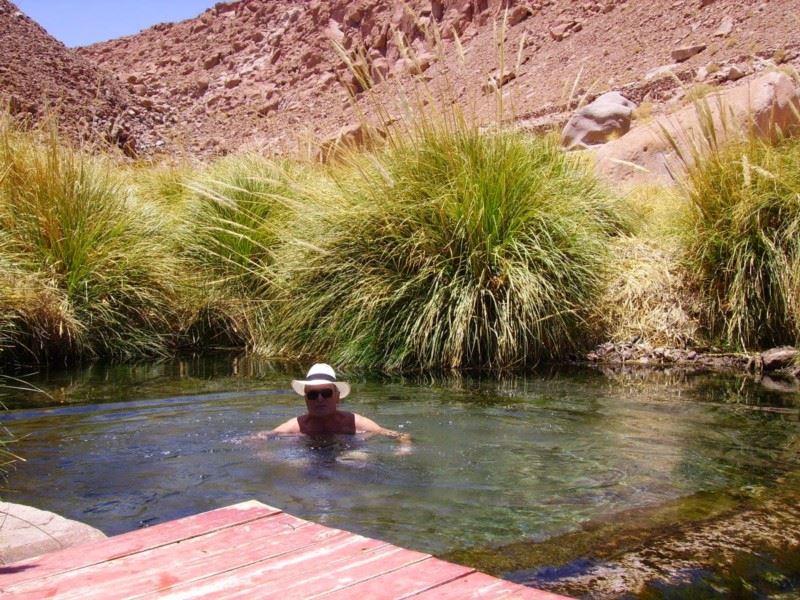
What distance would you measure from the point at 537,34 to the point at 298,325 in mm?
31333

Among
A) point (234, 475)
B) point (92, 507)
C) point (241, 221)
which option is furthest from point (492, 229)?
point (92, 507)

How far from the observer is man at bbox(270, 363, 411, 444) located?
197 inches

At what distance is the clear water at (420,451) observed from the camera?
149 inches

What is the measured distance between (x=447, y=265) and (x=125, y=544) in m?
4.72

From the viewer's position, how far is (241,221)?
8.97 m

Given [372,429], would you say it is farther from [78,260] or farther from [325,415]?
[78,260]

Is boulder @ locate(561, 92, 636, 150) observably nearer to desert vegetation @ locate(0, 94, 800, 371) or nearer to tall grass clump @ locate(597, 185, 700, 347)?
desert vegetation @ locate(0, 94, 800, 371)

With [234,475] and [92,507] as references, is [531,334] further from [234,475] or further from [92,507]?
[92,507]

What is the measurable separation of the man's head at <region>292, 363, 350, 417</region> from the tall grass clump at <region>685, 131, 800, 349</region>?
129 inches

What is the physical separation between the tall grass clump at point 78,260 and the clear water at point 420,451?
0.56 m

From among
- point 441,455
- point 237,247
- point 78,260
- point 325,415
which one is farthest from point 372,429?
point 237,247

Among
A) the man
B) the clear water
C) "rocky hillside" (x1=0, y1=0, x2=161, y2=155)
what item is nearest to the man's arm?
the man

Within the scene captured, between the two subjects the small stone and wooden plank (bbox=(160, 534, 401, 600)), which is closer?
wooden plank (bbox=(160, 534, 401, 600))

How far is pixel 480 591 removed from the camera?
2213 mm
